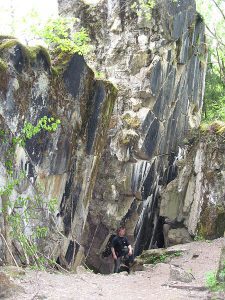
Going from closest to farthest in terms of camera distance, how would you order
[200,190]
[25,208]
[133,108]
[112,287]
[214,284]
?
[214,284] < [112,287] < [25,208] < [133,108] < [200,190]

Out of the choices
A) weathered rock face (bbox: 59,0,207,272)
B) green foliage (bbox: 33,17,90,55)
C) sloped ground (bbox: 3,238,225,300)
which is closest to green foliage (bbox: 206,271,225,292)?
sloped ground (bbox: 3,238,225,300)

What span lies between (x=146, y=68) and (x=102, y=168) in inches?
177

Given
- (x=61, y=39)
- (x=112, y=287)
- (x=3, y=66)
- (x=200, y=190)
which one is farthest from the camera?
(x=200, y=190)

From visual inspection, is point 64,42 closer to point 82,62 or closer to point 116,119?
point 82,62

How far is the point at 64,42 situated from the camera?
1022cm

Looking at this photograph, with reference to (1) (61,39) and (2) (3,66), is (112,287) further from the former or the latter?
(1) (61,39)

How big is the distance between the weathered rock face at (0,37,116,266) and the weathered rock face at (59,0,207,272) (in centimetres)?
334

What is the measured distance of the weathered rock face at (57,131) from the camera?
923cm

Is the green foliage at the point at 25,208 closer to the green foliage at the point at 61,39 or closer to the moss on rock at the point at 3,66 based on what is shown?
the moss on rock at the point at 3,66

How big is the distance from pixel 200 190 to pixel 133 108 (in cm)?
445

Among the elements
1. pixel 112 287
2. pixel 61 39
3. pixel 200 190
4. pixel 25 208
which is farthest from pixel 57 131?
pixel 200 190

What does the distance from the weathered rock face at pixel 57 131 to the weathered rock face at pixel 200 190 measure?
18.5 feet

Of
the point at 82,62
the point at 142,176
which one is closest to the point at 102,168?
the point at 142,176

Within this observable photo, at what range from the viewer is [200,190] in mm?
16078
